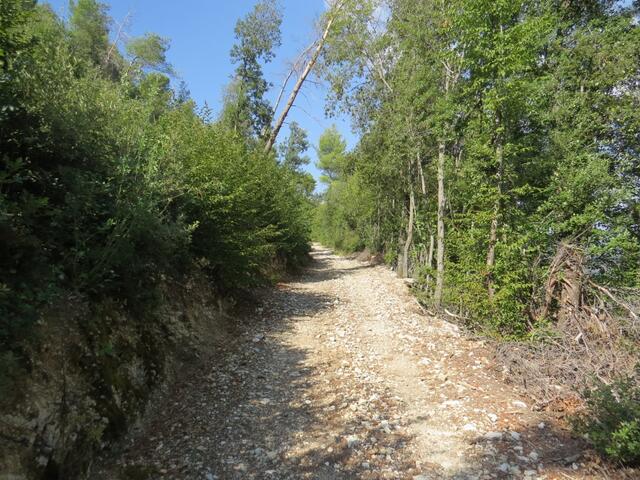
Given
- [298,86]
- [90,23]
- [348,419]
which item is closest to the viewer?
[348,419]

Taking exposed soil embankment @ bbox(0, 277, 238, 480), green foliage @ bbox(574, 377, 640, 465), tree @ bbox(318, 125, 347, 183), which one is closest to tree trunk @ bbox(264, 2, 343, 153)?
exposed soil embankment @ bbox(0, 277, 238, 480)

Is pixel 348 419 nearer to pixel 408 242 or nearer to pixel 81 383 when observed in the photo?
pixel 81 383

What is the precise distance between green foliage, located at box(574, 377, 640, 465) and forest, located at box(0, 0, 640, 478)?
0.03 meters

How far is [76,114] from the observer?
4.83 m

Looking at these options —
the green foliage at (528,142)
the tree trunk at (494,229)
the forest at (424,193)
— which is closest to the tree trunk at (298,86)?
the forest at (424,193)

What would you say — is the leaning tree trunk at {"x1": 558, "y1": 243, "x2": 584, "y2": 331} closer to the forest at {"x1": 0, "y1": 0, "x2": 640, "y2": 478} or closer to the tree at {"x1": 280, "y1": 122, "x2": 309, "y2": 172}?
the forest at {"x1": 0, "y1": 0, "x2": 640, "y2": 478}

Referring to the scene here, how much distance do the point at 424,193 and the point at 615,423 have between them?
456 inches

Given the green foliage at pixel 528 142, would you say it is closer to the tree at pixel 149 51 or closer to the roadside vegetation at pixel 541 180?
the roadside vegetation at pixel 541 180

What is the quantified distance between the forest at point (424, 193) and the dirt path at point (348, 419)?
54 centimetres

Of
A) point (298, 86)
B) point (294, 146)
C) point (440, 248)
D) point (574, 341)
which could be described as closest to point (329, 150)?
point (294, 146)

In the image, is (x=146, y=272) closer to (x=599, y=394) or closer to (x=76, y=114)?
(x=76, y=114)

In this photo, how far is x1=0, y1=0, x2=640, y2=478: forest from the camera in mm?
4043

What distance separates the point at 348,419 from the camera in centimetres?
499

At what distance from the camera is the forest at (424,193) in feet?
13.3
